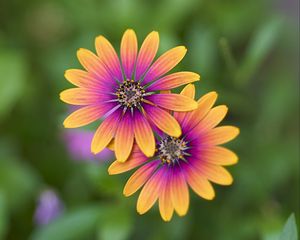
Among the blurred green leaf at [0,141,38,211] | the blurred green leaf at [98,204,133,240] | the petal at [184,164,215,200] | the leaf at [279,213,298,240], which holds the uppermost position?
the leaf at [279,213,298,240]

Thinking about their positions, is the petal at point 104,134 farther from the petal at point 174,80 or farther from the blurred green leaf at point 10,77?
the blurred green leaf at point 10,77

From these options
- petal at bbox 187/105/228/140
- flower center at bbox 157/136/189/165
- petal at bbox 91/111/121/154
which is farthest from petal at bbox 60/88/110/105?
petal at bbox 187/105/228/140

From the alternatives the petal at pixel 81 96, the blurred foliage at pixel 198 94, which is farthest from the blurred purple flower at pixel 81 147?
the petal at pixel 81 96

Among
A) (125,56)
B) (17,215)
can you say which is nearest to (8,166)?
(17,215)

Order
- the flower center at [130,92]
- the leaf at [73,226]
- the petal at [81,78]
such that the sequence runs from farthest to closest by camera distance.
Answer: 1. the leaf at [73,226]
2. the flower center at [130,92]
3. the petal at [81,78]

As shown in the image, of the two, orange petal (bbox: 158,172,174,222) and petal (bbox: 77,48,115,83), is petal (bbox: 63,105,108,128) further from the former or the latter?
orange petal (bbox: 158,172,174,222)

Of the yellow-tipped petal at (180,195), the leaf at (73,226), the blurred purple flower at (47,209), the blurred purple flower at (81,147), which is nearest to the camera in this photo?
the yellow-tipped petal at (180,195)

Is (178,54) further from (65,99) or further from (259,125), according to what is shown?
(259,125)
